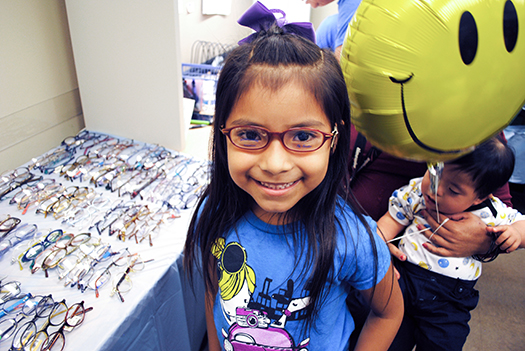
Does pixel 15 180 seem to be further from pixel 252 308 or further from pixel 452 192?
pixel 452 192

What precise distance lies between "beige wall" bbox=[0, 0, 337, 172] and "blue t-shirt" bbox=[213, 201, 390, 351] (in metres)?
0.98

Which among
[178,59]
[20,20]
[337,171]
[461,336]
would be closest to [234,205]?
[337,171]

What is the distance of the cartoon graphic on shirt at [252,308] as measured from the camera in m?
0.69

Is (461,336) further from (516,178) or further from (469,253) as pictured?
(516,178)

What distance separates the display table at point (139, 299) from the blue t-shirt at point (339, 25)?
41.0 inches

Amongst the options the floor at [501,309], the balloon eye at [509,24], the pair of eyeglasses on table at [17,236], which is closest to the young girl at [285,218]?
the balloon eye at [509,24]

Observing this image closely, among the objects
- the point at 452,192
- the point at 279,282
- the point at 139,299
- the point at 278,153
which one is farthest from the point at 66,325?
the point at 452,192

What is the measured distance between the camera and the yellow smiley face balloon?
0.46 meters

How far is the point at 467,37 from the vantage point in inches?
17.9

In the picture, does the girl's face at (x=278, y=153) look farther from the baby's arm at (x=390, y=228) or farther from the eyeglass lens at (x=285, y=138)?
the baby's arm at (x=390, y=228)

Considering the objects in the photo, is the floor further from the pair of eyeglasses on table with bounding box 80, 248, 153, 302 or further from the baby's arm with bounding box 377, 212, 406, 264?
the pair of eyeglasses on table with bounding box 80, 248, 153, 302

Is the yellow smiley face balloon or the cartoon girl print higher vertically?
the yellow smiley face balloon

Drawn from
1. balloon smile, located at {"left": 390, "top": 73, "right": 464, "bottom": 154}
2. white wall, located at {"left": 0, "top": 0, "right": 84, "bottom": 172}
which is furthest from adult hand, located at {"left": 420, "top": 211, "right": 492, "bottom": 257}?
white wall, located at {"left": 0, "top": 0, "right": 84, "bottom": 172}

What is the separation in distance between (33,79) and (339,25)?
1.55 m
